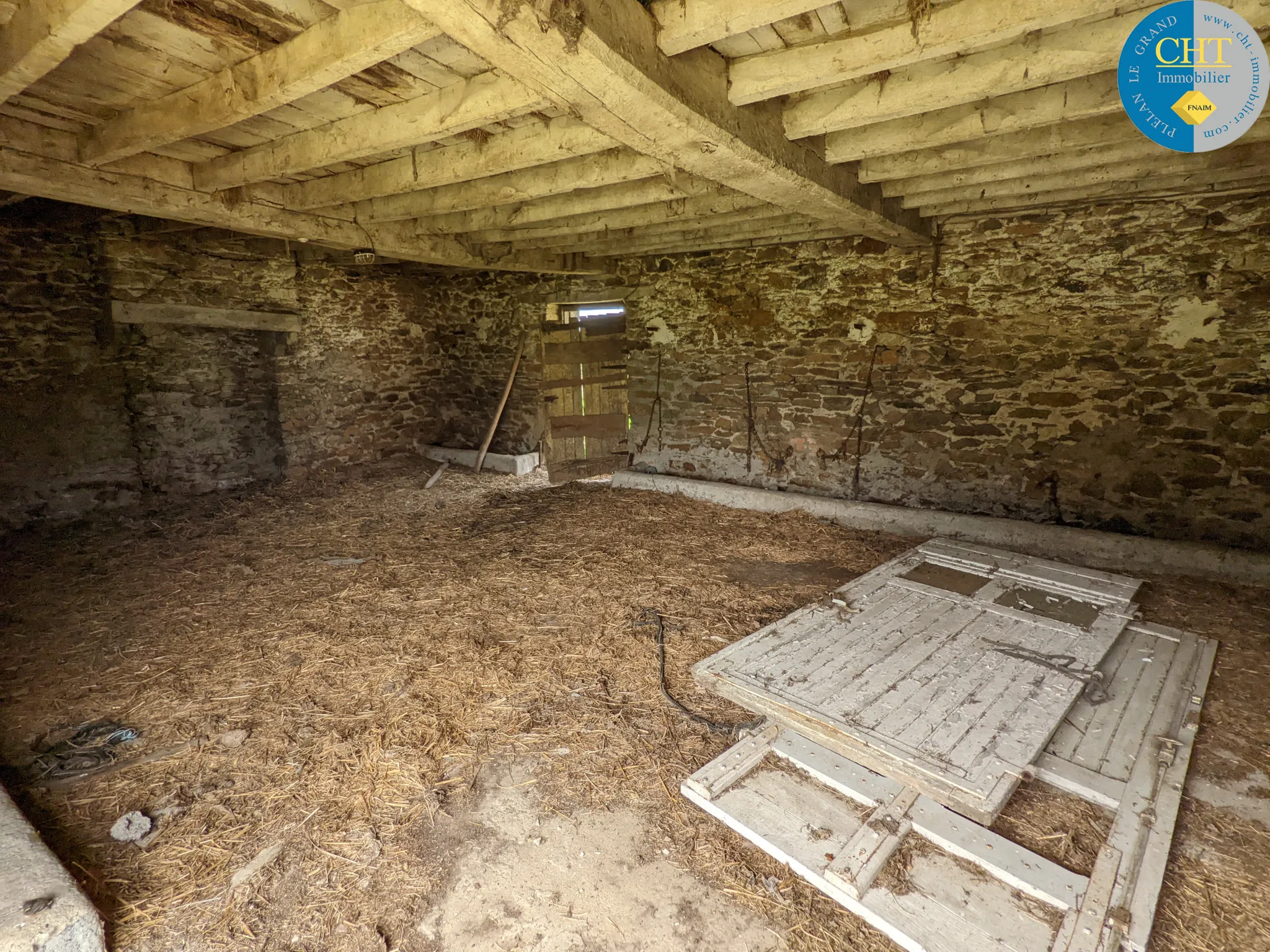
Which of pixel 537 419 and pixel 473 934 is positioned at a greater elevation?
pixel 537 419

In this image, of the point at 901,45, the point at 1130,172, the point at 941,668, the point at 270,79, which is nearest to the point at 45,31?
the point at 270,79

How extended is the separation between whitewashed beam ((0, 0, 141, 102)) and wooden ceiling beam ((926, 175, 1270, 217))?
4.28m

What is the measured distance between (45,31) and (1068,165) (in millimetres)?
4144

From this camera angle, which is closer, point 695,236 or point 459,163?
point 459,163

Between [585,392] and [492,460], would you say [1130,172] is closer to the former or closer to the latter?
[585,392]

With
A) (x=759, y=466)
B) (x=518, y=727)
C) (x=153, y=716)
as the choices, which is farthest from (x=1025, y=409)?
(x=153, y=716)

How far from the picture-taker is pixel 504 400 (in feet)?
23.4

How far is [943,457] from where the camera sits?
4.74 meters

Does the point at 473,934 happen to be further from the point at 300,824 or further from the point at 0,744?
the point at 0,744

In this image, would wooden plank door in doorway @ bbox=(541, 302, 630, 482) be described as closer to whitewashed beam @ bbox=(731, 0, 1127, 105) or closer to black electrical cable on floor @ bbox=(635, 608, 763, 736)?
black electrical cable on floor @ bbox=(635, 608, 763, 736)

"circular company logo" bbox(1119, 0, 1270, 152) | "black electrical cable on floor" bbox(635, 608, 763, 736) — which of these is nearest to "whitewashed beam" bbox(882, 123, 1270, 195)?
"circular company logo" bbox(1119, 0, 1270, 152)

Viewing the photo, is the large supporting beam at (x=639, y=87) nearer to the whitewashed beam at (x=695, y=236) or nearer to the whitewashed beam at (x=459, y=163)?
the whitewashed beam at (x=459, y=163)

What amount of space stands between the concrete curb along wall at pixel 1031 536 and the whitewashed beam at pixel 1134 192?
2.18 m

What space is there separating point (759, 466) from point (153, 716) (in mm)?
4765
